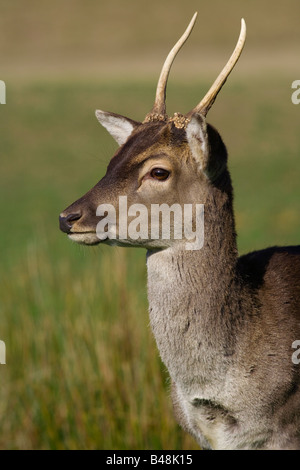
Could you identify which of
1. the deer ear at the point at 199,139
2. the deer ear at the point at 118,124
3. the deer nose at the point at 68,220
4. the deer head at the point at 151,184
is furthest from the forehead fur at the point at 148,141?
the deer nose at the point at 68,220

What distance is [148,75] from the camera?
41.9 m

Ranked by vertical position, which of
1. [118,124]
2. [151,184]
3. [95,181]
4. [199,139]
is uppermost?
[95,181]

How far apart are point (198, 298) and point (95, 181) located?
21.6 m

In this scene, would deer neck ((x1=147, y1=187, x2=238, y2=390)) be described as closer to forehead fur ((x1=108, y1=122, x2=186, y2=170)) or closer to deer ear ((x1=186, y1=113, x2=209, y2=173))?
deer ear ((x1=186, y1=113, x2=209, y2=173))

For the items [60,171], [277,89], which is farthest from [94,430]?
[277,89]

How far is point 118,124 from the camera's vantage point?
530cm

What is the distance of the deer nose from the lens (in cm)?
467

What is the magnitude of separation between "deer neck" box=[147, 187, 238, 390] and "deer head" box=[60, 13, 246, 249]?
0.46ft

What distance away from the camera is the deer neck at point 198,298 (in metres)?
4.95

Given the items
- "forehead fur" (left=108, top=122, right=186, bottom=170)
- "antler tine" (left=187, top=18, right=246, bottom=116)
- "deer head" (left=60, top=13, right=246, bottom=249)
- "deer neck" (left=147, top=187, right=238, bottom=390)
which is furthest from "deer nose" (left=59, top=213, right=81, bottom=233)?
"antler tine" (left=187, top=18, right=246, bottom=116)

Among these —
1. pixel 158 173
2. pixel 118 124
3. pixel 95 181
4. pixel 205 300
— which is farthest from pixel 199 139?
pixel 95 181

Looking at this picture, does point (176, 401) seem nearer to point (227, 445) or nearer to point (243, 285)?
point (227, 445)

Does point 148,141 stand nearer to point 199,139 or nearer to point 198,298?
point 199,139

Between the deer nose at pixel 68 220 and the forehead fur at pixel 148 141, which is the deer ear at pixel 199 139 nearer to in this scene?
the forehead fur at pixel 148 141
